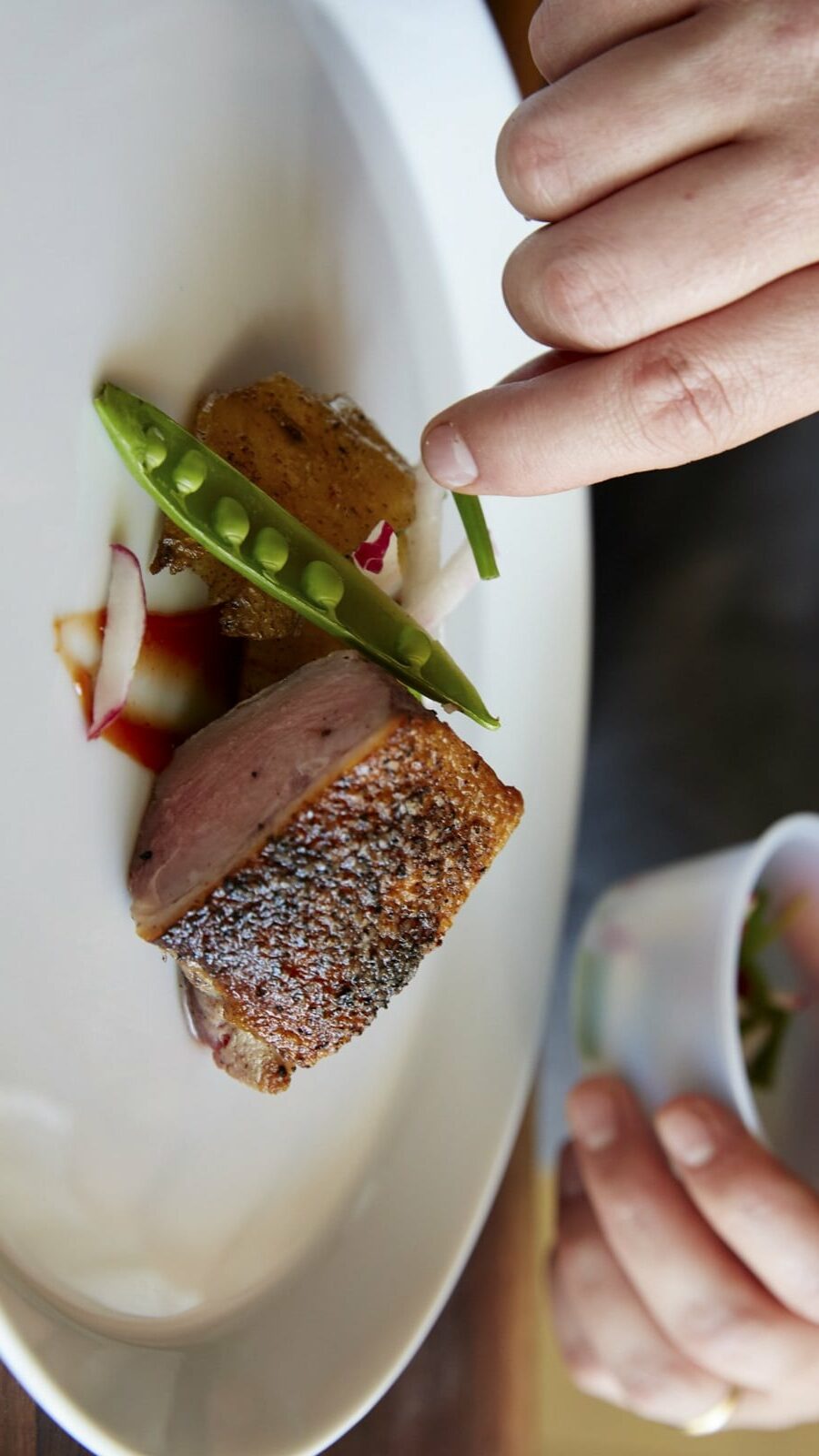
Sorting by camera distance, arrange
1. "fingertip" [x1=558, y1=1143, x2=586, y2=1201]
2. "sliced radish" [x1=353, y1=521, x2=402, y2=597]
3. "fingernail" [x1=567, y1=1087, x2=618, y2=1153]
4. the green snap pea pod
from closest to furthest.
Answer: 1. the green snap pea pod
2. "sliced radish" [x1=353, y1=521, x2=402, y2=597]
3. "fingernail" [x1=567, y1=1087, x2=618, y2=1153]
4. "fingertip" [x1=558, y1=1143, x2=586, y2=1201]

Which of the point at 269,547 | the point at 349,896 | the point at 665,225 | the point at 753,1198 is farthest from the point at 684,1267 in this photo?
the point at 665,225

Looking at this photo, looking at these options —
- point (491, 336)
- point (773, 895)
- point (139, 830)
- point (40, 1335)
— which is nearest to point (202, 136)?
point (491, 336)

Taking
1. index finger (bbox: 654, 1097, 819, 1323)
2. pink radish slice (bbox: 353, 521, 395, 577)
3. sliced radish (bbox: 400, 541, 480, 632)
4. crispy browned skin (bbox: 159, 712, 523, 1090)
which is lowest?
index finger (bbox: 654, 1097, 819, 1323)

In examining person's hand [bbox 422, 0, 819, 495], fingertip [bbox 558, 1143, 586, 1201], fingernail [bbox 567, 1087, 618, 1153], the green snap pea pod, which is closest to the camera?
person's hand [bbox 422, 0, 819, 495]

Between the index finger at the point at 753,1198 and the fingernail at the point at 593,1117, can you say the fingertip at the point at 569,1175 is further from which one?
the index finger at the point at 753,1198

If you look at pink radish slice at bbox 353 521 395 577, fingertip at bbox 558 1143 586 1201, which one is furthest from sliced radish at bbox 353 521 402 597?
fingertip at bbox 558 1143 586 1201

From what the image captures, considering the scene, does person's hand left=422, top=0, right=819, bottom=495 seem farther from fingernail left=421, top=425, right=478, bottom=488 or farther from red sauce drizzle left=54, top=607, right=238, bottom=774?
red sauce drizzle left=54, top=607, right=238, bottom=774

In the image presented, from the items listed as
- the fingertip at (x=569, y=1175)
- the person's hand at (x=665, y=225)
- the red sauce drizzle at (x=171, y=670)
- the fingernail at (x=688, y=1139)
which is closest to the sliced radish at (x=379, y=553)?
the red sauce drizzle at (x=171, y=670)
